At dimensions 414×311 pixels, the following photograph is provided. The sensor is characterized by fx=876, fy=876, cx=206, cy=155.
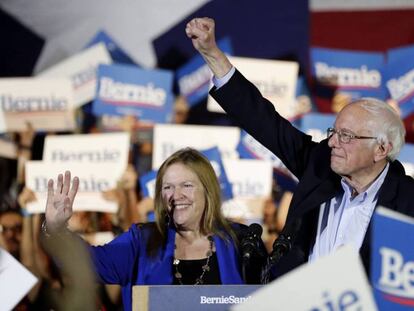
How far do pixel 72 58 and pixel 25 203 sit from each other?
1249mm

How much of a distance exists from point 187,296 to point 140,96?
145 inches

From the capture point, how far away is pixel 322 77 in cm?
608

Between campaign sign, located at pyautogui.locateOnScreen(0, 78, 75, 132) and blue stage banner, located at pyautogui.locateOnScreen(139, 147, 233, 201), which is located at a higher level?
campaign sign, located at pyautogui.locateOnScreen(0, 78, 75, 132)

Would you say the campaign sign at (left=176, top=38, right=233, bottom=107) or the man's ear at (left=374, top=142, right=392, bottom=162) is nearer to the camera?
the man's ear at (left=374, top=142, right=392, bottom=162)

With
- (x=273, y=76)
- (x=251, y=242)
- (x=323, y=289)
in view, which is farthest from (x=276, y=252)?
(x=273, y=76)

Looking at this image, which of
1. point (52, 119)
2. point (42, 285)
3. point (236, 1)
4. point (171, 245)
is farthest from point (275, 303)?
point (236, 1)

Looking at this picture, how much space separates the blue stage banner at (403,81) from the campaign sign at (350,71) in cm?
9

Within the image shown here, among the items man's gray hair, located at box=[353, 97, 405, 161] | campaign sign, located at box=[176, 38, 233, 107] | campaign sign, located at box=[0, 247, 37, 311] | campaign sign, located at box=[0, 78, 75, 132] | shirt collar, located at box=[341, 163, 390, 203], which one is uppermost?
campaign sign, located at box=[176, 38, 233, 107]

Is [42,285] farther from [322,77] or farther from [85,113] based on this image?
[322,77]

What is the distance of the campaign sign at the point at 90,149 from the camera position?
17.3ft

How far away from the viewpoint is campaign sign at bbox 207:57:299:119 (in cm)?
571

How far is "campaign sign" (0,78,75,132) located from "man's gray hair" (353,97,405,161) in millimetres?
3267

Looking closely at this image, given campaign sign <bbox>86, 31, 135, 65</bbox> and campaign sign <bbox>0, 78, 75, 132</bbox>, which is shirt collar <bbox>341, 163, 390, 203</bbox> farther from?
campaign sign <bbox>86, 31, 135, 65</bbox>

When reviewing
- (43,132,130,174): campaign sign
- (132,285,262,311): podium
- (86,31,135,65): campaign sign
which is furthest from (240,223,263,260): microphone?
(86,31,135,65): campaign sign
